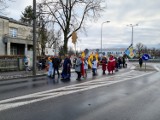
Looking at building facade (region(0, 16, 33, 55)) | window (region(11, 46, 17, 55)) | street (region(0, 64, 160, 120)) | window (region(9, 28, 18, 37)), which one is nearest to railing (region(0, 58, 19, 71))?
building facade (region(0, 16, 33, 55))

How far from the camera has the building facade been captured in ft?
132

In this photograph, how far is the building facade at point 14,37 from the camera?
40281 mm

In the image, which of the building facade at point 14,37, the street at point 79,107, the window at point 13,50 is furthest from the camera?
the window at point 13,50

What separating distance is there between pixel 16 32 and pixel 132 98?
1488 inches

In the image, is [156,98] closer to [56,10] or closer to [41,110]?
[41,110]

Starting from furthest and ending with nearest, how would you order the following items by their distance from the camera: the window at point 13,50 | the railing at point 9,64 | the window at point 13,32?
1. the window at point 13,50
2. the window at point 13,32
3. the railing at point 9,64

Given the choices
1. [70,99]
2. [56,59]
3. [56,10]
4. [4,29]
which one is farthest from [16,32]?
[70,99]

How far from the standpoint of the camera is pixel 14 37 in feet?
137

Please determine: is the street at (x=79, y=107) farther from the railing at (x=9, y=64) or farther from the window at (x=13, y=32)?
the window at (x=13, y=32)

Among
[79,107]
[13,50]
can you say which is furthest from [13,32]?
[79,107]

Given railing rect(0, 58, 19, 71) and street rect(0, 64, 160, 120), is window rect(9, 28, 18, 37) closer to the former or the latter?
railing rect(0, 58, 19, 71)

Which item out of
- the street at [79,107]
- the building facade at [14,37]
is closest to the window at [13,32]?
the building facade at [14,37]

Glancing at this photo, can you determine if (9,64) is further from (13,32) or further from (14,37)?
(13,32)

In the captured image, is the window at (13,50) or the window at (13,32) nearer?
the window at (13,32)
